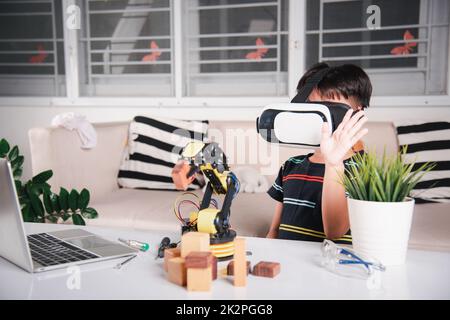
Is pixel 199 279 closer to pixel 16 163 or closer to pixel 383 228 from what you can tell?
pixel 383 228

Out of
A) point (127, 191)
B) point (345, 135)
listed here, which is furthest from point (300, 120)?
point (127, 191)

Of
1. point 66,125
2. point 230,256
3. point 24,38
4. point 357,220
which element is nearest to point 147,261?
point 230,256

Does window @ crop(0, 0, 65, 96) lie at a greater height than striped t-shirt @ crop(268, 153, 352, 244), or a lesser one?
greater

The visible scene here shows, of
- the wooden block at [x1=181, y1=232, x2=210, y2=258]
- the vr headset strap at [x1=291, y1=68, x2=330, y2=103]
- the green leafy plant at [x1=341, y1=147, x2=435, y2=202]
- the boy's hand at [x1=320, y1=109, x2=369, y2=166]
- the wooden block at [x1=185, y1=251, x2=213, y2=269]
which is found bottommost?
the wooden block at [x1=185, y1=251, x2=213, y2=269]

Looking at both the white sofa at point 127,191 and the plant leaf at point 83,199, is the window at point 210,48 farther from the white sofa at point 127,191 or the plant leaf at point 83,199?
the plant leaf at point 83,199

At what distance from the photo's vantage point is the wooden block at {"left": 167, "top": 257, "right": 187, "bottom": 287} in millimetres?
792

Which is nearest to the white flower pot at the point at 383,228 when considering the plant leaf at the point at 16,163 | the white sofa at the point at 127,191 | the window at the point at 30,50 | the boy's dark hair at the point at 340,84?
the boy's dark hair at the point at 340,84

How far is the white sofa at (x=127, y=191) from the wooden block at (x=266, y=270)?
117cm

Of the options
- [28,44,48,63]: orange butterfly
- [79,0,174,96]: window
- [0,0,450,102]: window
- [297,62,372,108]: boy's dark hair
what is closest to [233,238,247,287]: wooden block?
[297,62,372,108]: boy's dark hair

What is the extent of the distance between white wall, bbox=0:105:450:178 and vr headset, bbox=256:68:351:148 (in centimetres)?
178

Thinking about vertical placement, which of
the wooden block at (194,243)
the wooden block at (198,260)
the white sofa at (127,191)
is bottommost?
the white sofa at (127,191)

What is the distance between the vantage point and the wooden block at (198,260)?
77cm

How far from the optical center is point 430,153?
93.4 inches

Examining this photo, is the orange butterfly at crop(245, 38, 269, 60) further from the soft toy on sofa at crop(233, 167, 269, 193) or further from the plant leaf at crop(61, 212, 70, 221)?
the plant leaf at crop(61, 212, 70, 221)
